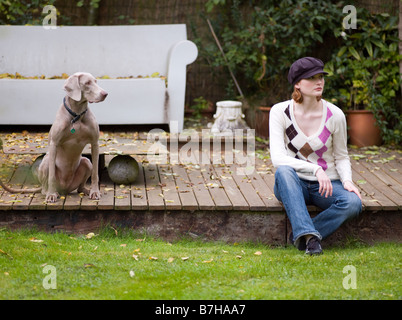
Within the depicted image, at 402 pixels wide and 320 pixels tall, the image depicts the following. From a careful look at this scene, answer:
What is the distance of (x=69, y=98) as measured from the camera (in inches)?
162

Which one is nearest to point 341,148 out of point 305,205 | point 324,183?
point 324,183

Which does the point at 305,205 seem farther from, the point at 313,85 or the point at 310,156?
the point at 313,85

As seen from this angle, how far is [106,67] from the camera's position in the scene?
7.12m

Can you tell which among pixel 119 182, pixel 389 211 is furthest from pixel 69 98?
pixel 389 211

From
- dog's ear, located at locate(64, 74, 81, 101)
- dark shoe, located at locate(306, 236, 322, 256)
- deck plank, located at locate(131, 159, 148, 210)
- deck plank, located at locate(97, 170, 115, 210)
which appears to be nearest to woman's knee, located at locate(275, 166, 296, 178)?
dark shoe, located at locate(306, 236, 322, 256)

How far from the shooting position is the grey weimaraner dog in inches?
158

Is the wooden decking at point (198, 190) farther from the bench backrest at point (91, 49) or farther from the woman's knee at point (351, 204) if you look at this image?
the bench backrest at point (91, 49)

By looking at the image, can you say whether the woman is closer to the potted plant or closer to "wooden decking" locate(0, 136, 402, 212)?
"wooden decking" locate(0, 136, 402, 212)

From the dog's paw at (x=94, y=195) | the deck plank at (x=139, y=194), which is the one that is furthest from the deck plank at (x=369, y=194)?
the dog's paw at (x=94, y=195)

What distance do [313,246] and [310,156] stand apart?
60 centimetres

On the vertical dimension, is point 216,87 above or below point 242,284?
above

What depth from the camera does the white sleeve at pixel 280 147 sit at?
385 centimetres
